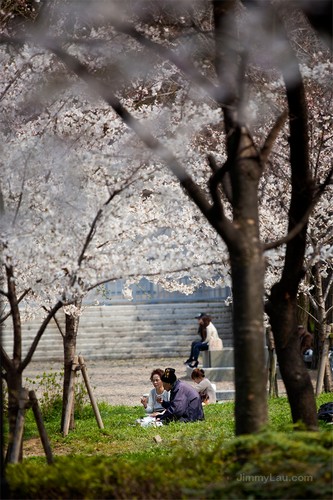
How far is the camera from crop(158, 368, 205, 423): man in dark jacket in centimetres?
1373

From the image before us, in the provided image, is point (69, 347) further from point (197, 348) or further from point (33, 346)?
point (197, 348)

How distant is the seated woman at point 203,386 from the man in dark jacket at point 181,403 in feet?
6.01

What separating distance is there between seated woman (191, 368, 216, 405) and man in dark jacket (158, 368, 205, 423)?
6.01 feet

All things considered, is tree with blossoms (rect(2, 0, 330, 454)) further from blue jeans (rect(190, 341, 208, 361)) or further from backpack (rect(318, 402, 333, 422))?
blue jeans (rect(190, 341, 208, 361))

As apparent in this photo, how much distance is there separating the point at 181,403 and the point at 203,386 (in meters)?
2.27

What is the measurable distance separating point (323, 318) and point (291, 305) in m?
9.12

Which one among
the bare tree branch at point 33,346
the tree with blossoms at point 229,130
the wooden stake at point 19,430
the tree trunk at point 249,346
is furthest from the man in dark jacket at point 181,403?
the tree trunk at point 249,346

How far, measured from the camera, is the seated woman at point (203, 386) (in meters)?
15.8

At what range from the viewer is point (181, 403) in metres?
13.8

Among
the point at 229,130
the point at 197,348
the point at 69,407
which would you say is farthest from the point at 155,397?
the point at 197,348

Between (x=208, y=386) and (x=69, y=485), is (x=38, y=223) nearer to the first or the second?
(x=69, y=485)

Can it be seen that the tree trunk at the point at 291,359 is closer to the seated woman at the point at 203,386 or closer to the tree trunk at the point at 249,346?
the tree trunk at the point at 249,346

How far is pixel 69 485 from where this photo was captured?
5.91 m

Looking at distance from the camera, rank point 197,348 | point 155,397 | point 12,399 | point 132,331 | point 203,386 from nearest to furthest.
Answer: point 12,399, point 155,397, point 203,386, point 197,348, point 132,331
